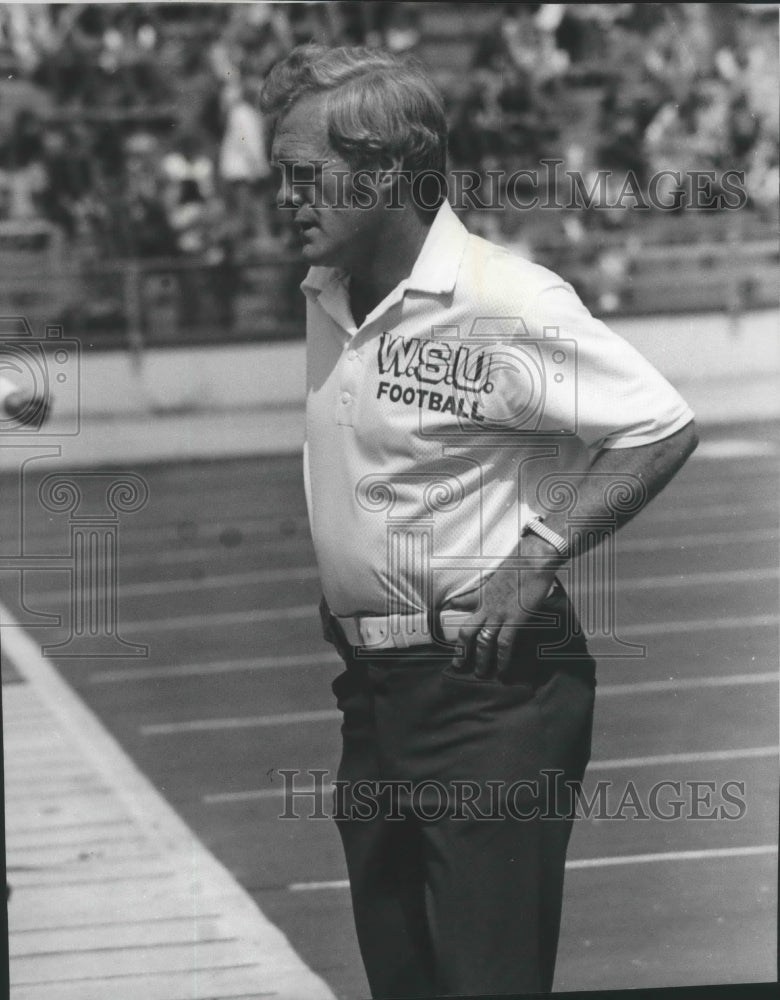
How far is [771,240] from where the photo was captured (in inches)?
515

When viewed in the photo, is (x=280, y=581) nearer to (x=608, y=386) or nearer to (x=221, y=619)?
(x=221, y=619)

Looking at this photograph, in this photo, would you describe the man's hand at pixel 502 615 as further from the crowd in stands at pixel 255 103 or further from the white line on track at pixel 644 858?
the crowd in stands at pixel 255 103

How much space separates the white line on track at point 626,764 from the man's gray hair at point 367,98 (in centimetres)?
301

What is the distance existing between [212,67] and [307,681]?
5.90 metres

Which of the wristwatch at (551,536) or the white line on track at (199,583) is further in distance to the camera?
the white line on track at (199,583)

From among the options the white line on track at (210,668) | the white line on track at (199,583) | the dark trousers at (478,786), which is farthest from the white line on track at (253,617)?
the dark trousers at (478,786)

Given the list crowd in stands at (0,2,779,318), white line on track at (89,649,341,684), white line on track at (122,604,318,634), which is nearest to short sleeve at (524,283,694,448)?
white line on track at (89,649,341,684)

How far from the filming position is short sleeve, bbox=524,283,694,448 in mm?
2361

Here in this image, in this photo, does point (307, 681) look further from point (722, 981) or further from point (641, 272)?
point (641, 272)

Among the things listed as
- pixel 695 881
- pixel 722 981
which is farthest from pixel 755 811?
pixel 722 981

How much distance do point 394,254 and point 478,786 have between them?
0.73 meters

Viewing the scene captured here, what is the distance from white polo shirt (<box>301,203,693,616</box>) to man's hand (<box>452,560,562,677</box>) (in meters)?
0.03

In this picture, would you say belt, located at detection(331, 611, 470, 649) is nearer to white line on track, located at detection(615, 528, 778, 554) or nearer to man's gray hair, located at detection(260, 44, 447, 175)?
man's gray hair, located at detection(260, 44, 447, 175)

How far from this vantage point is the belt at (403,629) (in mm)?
2465
